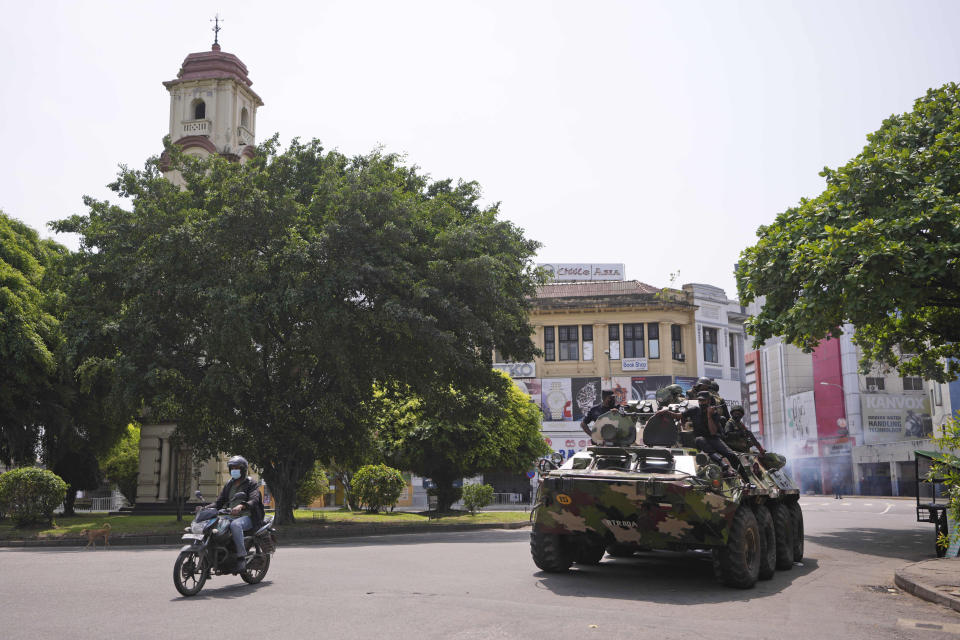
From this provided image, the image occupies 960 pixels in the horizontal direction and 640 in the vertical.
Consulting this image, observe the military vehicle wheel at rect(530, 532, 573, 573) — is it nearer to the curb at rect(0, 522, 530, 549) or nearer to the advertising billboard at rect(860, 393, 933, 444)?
the curb at rect(0, 522, 530, 549)

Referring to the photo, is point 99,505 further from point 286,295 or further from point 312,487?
point 286,295

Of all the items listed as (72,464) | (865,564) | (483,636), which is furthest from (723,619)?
(72,464)

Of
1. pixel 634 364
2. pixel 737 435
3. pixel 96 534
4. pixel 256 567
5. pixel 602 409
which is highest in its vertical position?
pixel 634 364

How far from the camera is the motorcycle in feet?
31.2

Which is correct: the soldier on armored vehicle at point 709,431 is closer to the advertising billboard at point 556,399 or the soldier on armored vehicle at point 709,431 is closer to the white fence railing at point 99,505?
the white fence railing at point 99,505

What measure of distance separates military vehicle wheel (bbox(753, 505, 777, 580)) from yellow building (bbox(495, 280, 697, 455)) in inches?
1668

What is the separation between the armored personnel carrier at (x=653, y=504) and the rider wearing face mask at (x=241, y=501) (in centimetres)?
351

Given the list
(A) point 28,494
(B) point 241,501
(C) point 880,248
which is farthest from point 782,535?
(A) point 28,494

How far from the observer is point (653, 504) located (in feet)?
33.3

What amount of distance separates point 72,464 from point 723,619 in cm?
3167

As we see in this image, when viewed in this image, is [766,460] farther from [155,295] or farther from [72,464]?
[72,464]

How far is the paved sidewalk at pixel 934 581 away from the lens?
9.59 metres

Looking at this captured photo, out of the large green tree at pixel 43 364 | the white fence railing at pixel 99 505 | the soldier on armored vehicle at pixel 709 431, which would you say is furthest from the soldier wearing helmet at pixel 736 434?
the white fence railing at pixel 99 505

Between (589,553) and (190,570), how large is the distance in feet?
18.5
